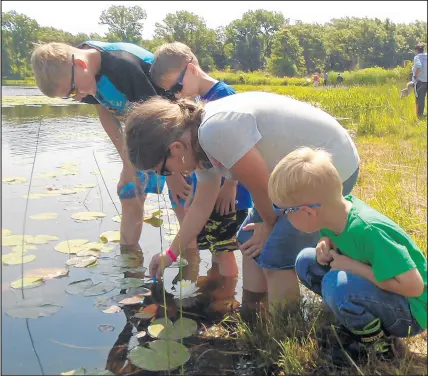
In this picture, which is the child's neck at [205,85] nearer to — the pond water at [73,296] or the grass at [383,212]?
the pond water at [73,296]

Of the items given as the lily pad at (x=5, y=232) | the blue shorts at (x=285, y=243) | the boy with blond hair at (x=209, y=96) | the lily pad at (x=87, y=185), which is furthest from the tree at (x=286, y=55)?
the lily pad at (x=5, y=232)

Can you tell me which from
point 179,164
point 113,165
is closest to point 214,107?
point 179,164

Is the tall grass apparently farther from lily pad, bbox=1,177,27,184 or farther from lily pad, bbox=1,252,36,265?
lily pad, bbox=1,177,27,184

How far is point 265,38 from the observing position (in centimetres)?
249

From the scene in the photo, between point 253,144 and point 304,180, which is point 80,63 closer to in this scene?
point 253,144

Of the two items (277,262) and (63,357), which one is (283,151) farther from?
(63,357)

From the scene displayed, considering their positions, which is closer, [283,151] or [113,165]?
[283,151]

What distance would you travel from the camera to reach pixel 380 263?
1.20 meters

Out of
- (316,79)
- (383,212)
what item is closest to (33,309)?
(383,212)

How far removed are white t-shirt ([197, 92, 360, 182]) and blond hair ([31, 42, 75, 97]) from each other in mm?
742

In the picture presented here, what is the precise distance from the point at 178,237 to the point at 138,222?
0.82 metres

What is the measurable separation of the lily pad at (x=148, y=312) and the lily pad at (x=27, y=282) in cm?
52

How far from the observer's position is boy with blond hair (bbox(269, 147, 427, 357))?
1.20 m

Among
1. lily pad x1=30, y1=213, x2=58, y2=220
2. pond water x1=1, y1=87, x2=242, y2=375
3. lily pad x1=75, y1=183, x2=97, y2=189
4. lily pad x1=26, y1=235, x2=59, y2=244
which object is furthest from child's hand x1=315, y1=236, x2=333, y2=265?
lily pad x1=75, y1=183, x2=97, y2=189
